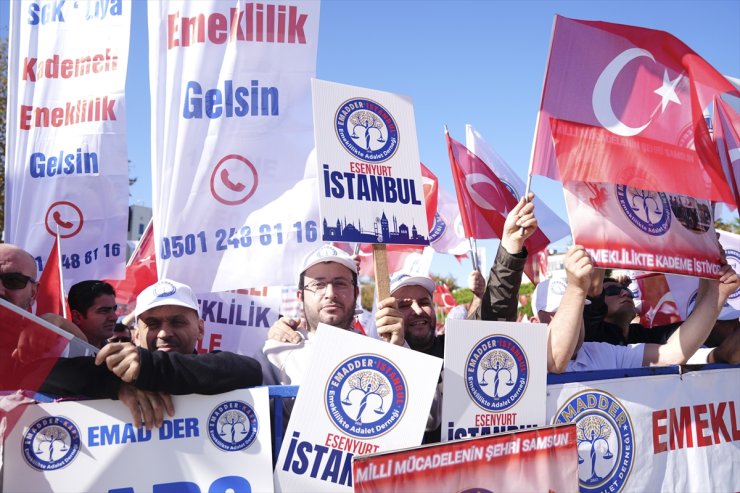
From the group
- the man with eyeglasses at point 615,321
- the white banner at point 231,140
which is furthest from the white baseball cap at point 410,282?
the man with eyeglasses at point 615,321

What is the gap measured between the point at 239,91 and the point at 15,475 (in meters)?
3.01

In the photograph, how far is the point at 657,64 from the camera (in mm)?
3828

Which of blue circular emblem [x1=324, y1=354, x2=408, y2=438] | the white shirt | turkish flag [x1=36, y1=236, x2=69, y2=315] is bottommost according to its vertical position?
blue circular emblem [x1=324, y1=354, x2=408, y2=438]

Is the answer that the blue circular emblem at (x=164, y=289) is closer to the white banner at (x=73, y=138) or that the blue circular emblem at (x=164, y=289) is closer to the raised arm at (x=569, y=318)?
the raised arm at (x=569, y=318)

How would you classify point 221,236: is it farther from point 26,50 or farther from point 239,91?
point 26,50

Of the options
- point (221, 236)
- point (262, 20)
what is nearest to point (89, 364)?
point (221, 236)

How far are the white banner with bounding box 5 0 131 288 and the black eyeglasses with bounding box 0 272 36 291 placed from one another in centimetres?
148

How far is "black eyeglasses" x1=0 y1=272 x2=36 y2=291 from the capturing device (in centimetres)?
364

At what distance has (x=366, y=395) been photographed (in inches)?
100.0

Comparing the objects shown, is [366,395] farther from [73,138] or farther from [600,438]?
[73,138]

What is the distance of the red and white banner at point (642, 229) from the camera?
11.2 feet

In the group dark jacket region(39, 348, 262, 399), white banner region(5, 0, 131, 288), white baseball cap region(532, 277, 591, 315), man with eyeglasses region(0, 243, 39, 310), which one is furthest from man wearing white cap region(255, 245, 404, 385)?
white banner region(5, 0, 131, 288)

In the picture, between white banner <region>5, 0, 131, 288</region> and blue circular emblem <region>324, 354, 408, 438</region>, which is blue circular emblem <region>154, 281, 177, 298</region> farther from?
white banner <region>5, 0, 131, 288</region>

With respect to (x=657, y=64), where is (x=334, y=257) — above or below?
below
